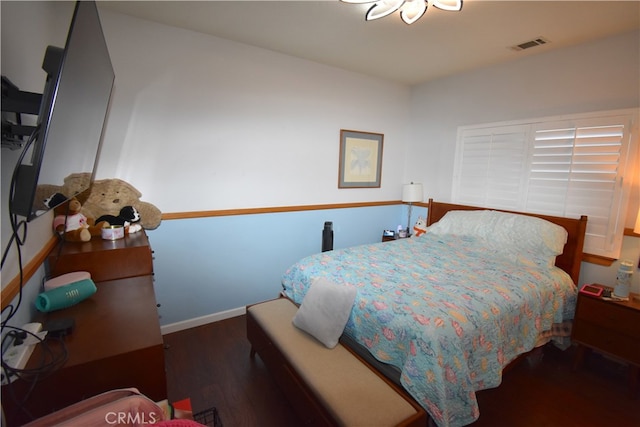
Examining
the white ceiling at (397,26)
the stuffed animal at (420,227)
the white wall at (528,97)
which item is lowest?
the stuffed animal at (420,227)

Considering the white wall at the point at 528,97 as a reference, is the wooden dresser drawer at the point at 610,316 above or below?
below

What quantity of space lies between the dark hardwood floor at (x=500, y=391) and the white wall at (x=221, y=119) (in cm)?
124

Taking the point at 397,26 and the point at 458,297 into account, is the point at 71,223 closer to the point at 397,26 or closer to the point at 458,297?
the point at 458,297

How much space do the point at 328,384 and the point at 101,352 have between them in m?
0.96

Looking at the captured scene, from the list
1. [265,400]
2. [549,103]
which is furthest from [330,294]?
[549,103]

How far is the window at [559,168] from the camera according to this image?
7.63 ft

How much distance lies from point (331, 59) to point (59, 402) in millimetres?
3111

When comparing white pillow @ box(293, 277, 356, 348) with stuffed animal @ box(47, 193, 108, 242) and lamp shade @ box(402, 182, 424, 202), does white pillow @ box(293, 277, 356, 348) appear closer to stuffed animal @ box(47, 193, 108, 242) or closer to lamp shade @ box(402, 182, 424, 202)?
stuffed animal @ box(47, 193, 108, 242)

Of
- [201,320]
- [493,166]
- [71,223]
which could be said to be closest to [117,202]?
[71,223]

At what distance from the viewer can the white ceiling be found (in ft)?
6.52

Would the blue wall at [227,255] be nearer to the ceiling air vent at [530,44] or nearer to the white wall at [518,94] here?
the white wall at [518,94]

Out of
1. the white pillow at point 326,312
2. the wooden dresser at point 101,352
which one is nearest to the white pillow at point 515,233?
the white pillow at point 326,312

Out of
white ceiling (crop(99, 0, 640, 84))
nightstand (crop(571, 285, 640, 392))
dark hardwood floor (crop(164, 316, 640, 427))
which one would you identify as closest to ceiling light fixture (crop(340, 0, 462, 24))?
white ceiling (crop(99, 0, 640, 84))

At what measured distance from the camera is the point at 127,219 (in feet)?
7.22
